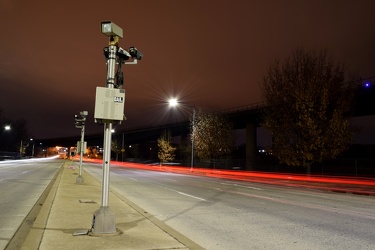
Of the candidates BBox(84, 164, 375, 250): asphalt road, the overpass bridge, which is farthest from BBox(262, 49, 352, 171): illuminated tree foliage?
BBox(84, 164, 375, 250): asphalt road

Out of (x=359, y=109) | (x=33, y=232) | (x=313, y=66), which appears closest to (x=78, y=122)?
(x=33, y=232)

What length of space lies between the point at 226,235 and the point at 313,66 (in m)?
26.3

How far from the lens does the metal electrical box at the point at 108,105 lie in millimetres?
7035

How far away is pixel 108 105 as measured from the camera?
7098 mm

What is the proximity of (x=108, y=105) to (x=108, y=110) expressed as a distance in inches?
3.9

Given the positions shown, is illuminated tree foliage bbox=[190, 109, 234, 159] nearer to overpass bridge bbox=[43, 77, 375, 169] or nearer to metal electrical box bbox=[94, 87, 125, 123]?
overpass bridge bbox=[43, 77, 375, 169]

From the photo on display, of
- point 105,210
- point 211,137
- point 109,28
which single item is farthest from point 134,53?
point 211,137

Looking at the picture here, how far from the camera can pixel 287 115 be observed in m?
31.9

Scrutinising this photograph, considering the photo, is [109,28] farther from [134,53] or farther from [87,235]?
[87,235]

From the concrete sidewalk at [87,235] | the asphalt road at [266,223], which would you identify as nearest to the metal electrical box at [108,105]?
the concrete sidewalk at [87,235]

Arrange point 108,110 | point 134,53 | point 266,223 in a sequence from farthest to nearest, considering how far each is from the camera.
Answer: point 266,223 → point 134,53 → point 108,110

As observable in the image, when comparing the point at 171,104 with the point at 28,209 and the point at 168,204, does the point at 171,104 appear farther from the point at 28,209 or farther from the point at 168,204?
the point at 28,209

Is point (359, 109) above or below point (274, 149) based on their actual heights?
above

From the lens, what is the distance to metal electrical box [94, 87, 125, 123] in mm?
7035
